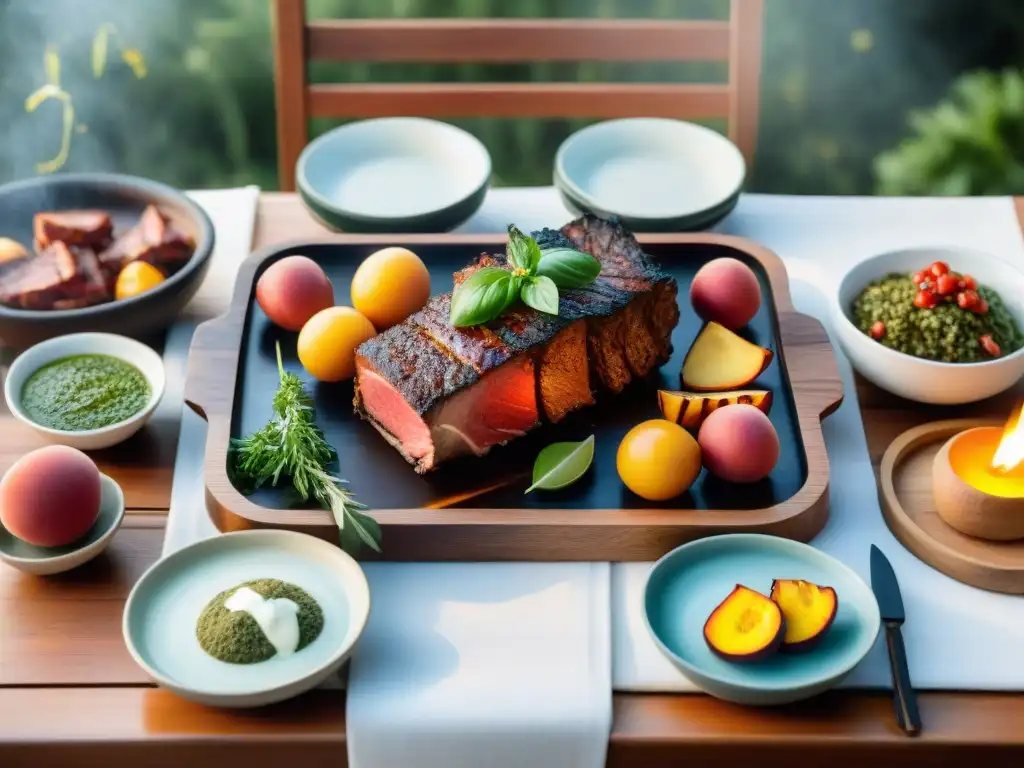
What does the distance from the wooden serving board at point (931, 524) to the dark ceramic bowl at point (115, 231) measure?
127 centimetres

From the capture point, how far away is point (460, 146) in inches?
103

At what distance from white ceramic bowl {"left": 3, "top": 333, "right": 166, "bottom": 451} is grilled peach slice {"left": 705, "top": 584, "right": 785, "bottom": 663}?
99 centimetres

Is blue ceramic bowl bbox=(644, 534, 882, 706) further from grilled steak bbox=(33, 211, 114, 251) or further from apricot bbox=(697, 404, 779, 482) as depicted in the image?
grilled steak bbox=(33, 211, 114, 251)

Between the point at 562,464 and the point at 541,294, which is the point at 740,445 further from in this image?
the point at 541,294

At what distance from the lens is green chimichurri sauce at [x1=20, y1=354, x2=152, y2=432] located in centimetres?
196

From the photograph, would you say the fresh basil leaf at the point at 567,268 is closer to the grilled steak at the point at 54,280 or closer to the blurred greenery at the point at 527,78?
the grilled steak at the point at 54,280

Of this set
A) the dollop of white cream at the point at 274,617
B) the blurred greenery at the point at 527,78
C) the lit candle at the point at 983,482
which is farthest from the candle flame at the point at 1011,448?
the blurred greenery at the point at 527,78

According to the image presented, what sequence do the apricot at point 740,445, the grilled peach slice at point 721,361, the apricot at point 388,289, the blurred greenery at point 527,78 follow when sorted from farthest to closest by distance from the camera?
the blurred greenery at point 527,78
the apricot at point 388,289
the grilled peach slice at point 721,361
the apricot at point 740,445

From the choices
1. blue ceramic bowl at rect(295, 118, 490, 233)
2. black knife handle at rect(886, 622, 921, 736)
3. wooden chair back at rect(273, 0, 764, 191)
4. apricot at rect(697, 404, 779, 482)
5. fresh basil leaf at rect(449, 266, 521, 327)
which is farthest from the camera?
wooden chair back at rect(273, 0, 764, 191)

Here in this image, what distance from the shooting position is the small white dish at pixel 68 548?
1703 millimetres

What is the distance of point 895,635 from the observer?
5.32 ft

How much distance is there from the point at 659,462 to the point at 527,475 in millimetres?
231

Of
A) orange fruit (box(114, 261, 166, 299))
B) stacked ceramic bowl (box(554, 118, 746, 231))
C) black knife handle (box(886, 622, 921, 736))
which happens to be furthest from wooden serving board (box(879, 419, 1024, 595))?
orange fruit (box(114, 261, 166, 299))

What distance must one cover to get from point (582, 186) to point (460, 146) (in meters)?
0.29
